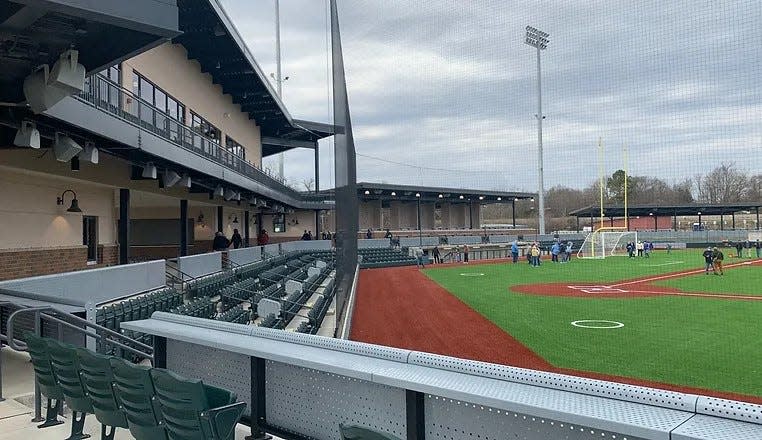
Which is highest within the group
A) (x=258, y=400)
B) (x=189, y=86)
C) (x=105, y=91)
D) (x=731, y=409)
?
(x=189, y=86)

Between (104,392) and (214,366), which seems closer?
(104,392)

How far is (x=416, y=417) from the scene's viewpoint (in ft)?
10.5

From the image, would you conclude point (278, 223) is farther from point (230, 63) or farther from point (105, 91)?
point (105, 91)

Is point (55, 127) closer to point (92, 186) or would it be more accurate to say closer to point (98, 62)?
point (98, 62)

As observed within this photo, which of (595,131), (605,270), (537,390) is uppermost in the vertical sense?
(595,131)

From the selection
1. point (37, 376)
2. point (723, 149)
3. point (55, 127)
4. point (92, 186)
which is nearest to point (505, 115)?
point (723, 149)

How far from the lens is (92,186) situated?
1678 cm

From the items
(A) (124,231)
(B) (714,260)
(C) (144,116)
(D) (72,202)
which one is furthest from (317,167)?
(C) (144,116)

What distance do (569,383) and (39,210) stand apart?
1475cm

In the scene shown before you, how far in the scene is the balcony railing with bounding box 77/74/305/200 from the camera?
1022 cm

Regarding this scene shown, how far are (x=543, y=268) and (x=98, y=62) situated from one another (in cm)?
2812

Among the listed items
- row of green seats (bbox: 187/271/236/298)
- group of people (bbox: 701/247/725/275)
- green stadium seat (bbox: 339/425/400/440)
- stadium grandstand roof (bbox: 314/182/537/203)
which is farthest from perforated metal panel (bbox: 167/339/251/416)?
stadium grandstand roof (bbox: 314/182/537/203)

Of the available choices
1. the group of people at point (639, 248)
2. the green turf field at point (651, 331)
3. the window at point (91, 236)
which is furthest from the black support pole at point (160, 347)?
the group of people at point (639, 248)

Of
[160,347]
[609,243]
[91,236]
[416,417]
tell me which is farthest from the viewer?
[609,243]
